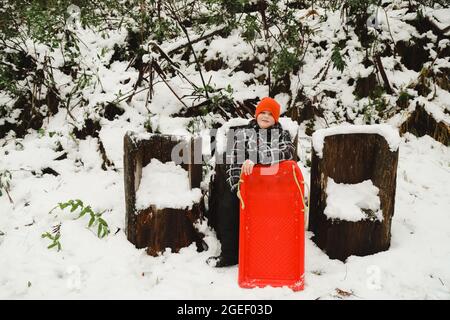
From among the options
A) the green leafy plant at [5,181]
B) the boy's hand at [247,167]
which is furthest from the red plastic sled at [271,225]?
the green leafy plant at [5,181]

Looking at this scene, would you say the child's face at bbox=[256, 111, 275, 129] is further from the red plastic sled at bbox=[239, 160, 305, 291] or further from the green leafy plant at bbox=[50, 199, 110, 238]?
the green leafy plant at bbox=[50, 199, 110, 238]

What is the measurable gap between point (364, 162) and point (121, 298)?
2012 mm

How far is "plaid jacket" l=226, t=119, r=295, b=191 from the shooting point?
113 inches

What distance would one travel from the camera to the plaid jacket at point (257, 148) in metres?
2.87

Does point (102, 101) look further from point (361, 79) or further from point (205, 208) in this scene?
point (361, 79)

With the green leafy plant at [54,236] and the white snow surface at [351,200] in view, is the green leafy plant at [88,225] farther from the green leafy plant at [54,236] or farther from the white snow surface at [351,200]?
the white snow surface at [351,200]

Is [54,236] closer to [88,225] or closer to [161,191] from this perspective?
[88,225]

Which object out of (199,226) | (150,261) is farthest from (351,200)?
(150,261)

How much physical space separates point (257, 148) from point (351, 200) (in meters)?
0.82

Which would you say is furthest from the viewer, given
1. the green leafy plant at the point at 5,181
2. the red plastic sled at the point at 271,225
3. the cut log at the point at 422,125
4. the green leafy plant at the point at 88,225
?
the cut log at the point at 422,125

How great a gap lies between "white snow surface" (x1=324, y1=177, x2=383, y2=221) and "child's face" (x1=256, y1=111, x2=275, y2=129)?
63 cm

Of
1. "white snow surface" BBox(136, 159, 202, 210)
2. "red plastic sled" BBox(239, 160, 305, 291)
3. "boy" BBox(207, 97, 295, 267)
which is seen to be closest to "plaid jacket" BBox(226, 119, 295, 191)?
"boy" BBox(207, 97, 295, 267)

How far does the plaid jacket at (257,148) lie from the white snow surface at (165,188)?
366 millimetres
